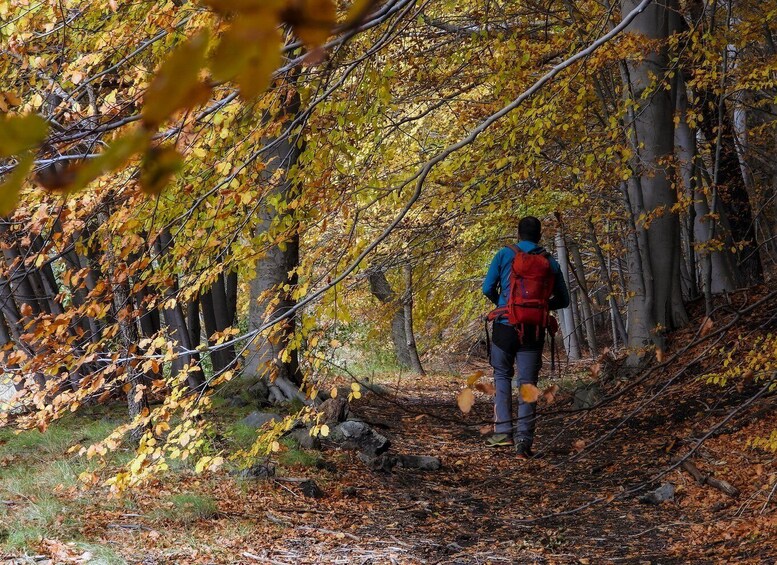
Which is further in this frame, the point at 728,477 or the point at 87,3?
the point at 728,477

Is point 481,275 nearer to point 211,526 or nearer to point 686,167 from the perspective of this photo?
point 686,167

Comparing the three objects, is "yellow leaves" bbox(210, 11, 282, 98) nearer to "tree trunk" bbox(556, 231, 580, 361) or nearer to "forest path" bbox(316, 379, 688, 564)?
"forest path" bbox(316, 379, 688, 564)

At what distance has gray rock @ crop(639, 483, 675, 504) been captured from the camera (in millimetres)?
5984

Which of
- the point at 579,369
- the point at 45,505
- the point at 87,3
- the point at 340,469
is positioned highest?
the point at 87,3

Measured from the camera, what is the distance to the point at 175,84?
60 centimetres

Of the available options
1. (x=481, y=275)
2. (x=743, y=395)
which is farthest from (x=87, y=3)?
(x=481, y=275)

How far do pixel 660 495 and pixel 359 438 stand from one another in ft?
9.46

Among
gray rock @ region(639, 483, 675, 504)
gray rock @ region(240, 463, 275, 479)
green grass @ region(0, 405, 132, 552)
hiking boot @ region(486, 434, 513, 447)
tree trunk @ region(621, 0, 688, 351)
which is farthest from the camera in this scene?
tree trunk @ region(621, 0, 688, 351)

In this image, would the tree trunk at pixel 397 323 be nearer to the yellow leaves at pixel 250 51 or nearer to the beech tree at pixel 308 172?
the beech tree at pixel 308 172

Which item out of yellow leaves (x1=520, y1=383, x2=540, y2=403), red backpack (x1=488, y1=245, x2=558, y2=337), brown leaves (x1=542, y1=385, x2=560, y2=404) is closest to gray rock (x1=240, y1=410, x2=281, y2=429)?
red backpack (x1=488, y1=245, x2=558, y2=337)

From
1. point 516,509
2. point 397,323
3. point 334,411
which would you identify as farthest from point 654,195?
point 397,323

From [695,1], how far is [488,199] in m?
3.84

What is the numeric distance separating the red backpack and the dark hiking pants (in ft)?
0.64

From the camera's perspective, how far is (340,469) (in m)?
6.93
